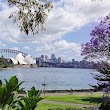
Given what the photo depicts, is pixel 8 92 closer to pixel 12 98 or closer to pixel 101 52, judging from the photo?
pixel 12 98

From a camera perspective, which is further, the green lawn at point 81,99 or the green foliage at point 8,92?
the green lawn at point 81,99

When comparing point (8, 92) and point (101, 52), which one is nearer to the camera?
point (8, 92)

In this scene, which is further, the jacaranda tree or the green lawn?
the green lawn

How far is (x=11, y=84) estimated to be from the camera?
20.8 ft

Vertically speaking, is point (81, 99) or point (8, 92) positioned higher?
point (8, 92)

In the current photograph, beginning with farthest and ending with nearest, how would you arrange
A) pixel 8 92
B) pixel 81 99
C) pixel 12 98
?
pixel 81 99 → pixel 12 98 → pixel 8 92

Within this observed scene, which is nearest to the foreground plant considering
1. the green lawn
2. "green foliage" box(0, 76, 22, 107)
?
"green foliage" box(0, 76, 22, 107)

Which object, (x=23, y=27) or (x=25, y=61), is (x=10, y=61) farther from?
(x=23, y=27)

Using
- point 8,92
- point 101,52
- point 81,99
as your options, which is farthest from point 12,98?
point 81,99

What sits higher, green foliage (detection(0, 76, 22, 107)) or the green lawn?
green foliage (detection(0, 76, 22, 107))

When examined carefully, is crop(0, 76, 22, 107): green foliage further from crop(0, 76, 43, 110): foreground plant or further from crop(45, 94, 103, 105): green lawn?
crop(45, 94, 103, 105): green lawn

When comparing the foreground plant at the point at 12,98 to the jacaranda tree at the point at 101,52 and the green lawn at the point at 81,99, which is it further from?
the green lawn at the point at 81,99

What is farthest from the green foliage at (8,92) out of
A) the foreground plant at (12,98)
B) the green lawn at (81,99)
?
the green lawn at (81,99)

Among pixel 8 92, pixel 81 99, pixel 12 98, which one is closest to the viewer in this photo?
pixel 8 92
